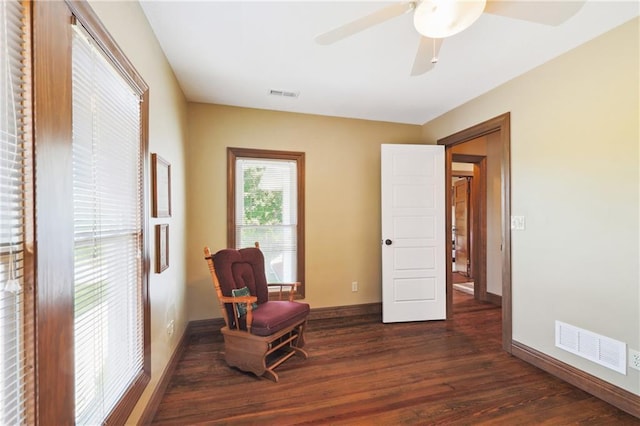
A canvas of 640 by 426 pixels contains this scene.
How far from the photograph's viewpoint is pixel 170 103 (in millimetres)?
2402

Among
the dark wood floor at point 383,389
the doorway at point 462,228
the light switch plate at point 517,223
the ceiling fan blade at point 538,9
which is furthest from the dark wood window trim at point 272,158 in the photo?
the doorway at point 462,228

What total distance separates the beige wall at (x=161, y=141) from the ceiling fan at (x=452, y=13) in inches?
39.6

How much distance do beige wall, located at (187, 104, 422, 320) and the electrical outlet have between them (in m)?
2.31

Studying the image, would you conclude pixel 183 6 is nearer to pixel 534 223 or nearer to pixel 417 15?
pixel 417 15

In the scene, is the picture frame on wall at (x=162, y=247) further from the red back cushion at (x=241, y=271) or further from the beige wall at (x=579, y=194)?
the beige wall at (x=579, y=194)

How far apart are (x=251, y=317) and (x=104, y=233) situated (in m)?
1.37

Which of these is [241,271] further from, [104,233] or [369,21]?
[369,21]

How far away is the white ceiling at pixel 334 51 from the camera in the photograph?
1775 millimetres

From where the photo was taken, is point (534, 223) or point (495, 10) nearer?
point (495, 10)

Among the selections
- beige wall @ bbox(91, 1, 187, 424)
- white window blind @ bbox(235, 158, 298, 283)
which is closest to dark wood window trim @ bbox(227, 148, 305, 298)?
white window blind @ bbox(235, 158, 298, 283)

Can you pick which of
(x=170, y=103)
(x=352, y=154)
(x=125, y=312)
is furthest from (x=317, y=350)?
(x=170, y=103)

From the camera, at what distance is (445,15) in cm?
134

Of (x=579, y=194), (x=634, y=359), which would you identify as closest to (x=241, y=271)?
(x=579, y=194)

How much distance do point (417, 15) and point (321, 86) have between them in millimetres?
1523
